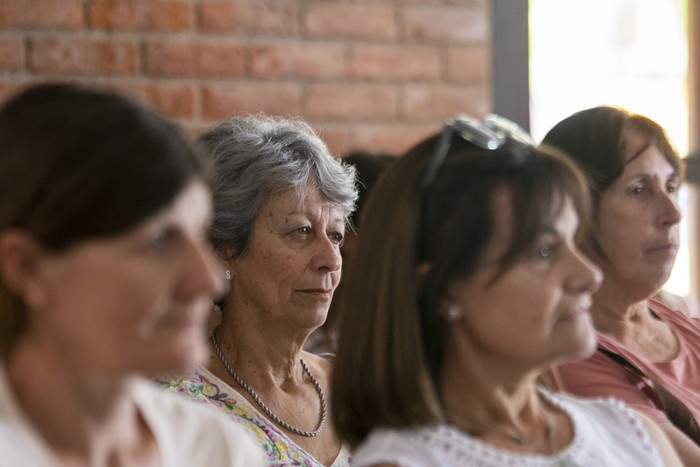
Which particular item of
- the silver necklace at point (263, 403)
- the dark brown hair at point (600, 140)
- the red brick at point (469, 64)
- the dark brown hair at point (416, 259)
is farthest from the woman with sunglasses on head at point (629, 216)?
the red brick at point (469, 64)

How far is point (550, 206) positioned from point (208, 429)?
0.55 metres

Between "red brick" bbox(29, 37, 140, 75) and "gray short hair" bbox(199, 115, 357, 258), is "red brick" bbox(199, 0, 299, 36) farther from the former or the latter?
"gray short hair" bbox(199, 115, 357, 258)

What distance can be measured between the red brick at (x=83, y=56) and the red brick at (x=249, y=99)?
0.22 meters

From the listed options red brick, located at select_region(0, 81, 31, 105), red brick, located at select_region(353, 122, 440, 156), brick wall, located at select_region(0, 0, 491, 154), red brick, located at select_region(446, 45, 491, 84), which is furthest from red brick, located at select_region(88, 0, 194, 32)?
red brick, located at select_region(446, 45, 491, 84)

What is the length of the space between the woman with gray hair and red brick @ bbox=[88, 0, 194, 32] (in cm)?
88

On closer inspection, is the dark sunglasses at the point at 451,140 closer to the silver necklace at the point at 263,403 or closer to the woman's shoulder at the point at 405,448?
the woman's shoulder at the point at 405,448

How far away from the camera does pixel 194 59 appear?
3264mm

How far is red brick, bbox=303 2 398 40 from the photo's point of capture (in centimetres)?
340

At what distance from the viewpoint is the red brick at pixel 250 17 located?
327cm

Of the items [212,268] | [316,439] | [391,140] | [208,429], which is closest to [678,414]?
[316,439]

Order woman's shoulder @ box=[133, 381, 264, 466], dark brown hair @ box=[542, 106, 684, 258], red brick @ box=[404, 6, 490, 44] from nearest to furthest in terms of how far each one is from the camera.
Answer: woman's shoulder @ box=[133, 381, 264, 466], dark brown hair @ box=[542, 106, 684, 258], red brick @ box=[404, 6, 490, 44]

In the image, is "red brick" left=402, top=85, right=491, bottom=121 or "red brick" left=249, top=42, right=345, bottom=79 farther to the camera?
"red brick" left=402, top=85, right=491, bottom=121

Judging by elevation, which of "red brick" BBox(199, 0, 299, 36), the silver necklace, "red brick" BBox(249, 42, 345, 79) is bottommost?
the silver necklace

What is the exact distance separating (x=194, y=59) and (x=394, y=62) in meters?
0.62
